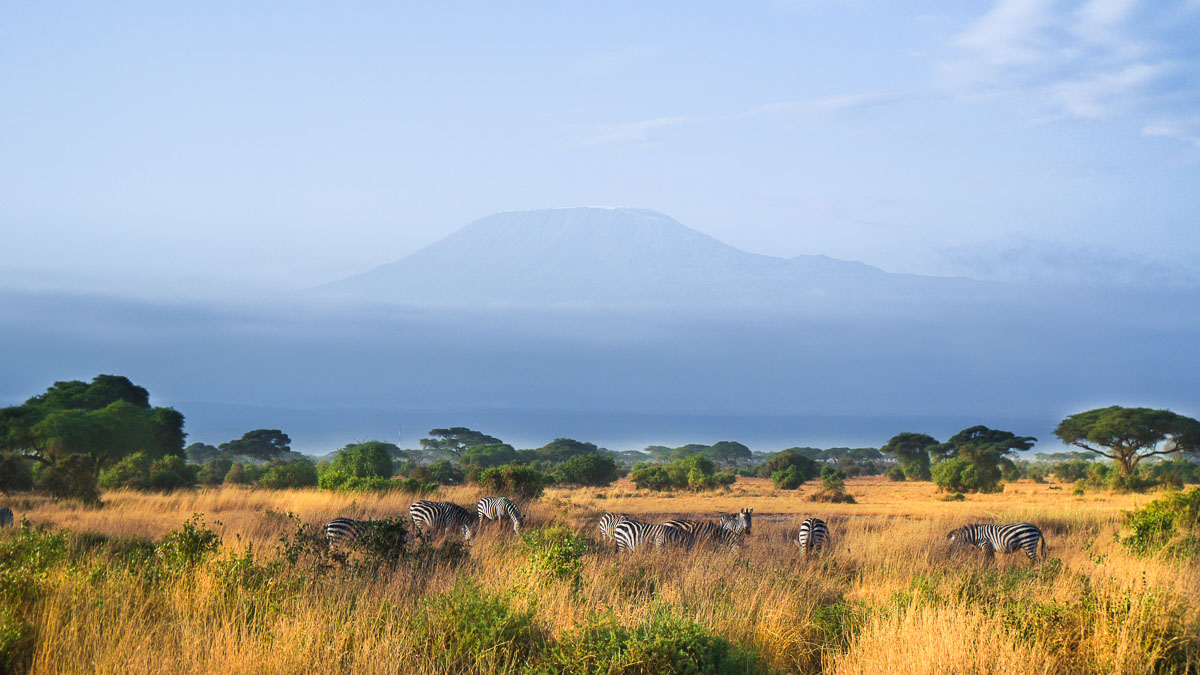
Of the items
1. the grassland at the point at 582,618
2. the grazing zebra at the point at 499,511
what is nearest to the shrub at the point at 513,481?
the grazing zebra at the point at 499,511

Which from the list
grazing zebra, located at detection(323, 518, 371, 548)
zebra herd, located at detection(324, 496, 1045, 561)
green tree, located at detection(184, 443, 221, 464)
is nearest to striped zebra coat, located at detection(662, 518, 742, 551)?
zebra herd, located at detection(324, 496, 1045, 561)

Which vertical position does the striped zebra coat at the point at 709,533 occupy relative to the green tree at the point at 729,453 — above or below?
above

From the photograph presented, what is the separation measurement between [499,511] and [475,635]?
1249 cm

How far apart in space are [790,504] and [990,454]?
27142 millimetres

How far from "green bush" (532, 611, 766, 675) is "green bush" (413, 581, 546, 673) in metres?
0.29

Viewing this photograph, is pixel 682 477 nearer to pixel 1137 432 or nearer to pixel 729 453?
pixel 1137 432

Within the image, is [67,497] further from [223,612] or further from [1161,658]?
[1161,658]

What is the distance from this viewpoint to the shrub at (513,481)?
27078 mm

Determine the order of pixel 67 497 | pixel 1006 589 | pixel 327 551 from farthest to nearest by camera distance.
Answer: pixel 67 497, pixel 327 551, pixel 1006 589

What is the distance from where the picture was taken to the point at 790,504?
32.5 meters

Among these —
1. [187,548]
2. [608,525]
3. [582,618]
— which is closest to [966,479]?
[608,525]

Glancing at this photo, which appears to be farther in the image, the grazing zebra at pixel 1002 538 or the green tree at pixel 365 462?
the green tree at pixel 365 462

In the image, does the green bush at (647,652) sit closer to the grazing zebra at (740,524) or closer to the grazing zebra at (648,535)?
the grazing zebra at (648,535)

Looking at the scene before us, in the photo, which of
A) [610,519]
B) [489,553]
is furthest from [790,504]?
[489,553]
